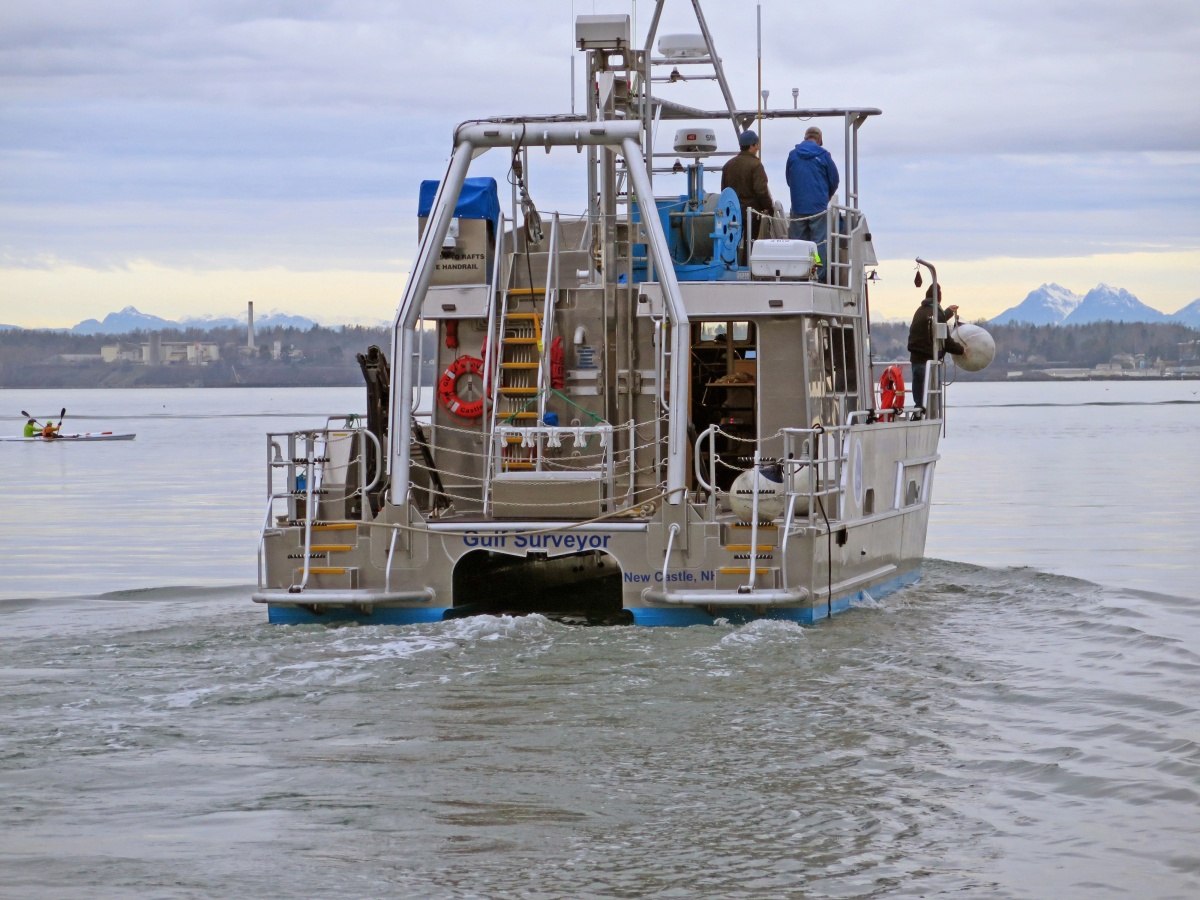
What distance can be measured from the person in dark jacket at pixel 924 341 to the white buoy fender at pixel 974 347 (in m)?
0.07

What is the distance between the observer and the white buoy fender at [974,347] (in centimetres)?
1711

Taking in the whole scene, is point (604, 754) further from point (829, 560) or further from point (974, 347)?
point (974, 347)

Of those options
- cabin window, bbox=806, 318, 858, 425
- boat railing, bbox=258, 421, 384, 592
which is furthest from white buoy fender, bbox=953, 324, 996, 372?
boat railing, bbox=258, 421, 384, 592

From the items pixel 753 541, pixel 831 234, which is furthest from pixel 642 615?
pixel 831 234

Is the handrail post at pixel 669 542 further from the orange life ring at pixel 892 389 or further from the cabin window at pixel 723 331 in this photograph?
the orange life ring at pixel 892 389

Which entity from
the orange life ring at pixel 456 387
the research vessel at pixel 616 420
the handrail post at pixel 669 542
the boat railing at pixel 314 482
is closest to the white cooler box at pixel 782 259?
the research vessel at pixel 616 420

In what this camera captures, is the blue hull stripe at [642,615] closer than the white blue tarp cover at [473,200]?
Yes

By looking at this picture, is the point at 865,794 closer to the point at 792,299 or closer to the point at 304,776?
the point at 304,776

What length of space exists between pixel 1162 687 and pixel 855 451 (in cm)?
293

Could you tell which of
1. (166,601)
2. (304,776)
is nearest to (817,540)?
(304,776)

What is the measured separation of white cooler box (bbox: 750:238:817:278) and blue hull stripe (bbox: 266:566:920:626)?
9.07ft

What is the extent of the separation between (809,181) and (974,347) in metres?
3.01

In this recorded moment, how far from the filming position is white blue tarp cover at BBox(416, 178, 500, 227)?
14031mm

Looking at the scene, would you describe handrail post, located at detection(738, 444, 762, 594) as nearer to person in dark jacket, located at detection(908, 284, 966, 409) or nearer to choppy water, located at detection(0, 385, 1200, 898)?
choppy water, located at detection(0, 385, 1200, 898)
